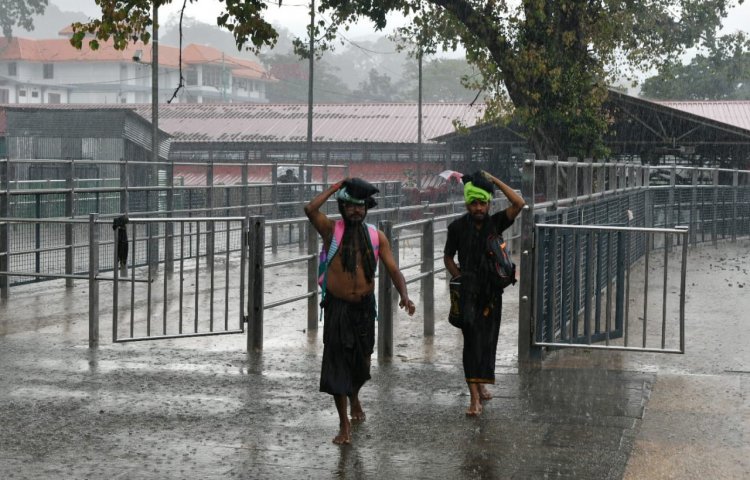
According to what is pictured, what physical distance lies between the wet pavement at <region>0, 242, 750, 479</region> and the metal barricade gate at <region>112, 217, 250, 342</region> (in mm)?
380

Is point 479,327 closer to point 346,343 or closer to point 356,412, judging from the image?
point 356,412

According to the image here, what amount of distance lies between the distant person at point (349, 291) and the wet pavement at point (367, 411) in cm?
42

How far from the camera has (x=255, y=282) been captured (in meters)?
10.4

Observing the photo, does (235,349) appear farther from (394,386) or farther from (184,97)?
(184,97)

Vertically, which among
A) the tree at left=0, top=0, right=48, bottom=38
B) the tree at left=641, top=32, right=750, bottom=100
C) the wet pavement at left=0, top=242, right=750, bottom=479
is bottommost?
the wet pavement at left=0, top=242, right=750, bottom=479

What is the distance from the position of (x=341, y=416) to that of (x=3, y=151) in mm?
39618

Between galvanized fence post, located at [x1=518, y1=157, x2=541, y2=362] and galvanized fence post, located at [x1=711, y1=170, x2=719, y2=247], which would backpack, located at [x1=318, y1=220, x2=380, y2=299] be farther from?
galvanized fence post, located at [x1=711, y1=170, x2=719, y2=247]

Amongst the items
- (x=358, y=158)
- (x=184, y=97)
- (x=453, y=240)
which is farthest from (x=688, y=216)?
(x=184, y=97)

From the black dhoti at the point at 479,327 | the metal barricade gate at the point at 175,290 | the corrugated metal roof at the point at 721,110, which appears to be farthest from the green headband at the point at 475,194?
the corrugated metal roof at the point at 721,110

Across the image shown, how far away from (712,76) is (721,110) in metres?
16.1

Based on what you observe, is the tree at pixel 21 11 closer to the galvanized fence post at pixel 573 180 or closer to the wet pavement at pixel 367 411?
the galvanized fence post at pixel 573 180

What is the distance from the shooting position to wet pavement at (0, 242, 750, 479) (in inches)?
265

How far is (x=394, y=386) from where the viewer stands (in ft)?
29.6

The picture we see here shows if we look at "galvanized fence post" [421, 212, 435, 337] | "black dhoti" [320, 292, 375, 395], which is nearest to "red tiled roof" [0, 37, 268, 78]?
"galvanized fence post" [421, 212, 435, 337]
